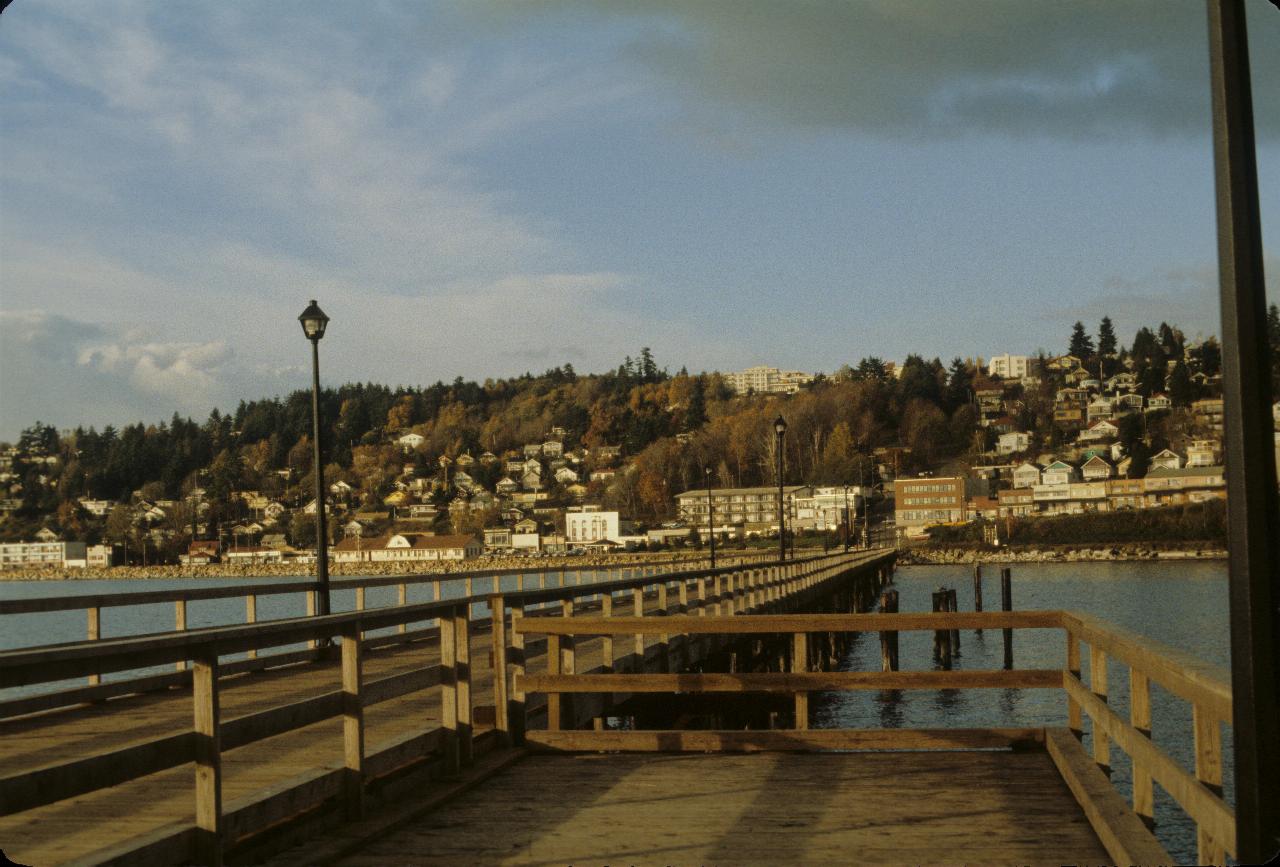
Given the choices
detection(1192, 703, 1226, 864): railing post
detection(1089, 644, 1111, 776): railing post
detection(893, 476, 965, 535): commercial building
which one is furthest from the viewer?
detection(893, 476, 965, 535): commercial building

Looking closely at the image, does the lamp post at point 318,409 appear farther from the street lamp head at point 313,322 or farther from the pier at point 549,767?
the pier at point 549,767

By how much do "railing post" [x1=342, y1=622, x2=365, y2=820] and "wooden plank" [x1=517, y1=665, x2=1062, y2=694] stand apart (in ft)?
9.67

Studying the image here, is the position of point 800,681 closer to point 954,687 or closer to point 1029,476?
point 954,687

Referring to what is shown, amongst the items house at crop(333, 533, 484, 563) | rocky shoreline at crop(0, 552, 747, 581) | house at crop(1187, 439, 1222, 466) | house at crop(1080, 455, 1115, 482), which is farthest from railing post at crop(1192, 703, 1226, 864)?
house at crop(1080, 455, 1115, 482)

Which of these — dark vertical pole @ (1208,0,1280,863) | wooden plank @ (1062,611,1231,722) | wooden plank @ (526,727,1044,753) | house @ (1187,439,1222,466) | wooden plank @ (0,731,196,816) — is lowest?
wooden plank @ (526,727,1044,753)

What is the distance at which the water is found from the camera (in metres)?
24.9

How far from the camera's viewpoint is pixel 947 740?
9.28m

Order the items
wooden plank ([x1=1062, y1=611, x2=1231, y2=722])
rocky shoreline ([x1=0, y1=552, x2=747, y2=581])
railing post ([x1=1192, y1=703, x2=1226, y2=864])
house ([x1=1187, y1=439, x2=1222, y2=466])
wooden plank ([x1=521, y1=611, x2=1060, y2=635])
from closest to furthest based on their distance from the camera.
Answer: wooden plank ([x1=1062, y1=611, x2=1231, y2=722]), railing post ([x1=1192, y1=703, x2=1226, y2=864]), wooden plank ([x1=521, y1=611, x2=1060, y2=635]), rocky shoreline ([x1=0, y1=552, x2=747, y2=581]), house ([x1=1187, y1=439, x2=1222, y2=466])

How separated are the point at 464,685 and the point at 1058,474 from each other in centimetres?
19309

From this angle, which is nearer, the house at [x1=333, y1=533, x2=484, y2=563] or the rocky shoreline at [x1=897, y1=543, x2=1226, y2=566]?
the rocky shoreline at [x1=897, y1=543, x2=1226, y2=566]

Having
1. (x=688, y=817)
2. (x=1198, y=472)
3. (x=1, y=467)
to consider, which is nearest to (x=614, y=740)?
(x=688, y=817)

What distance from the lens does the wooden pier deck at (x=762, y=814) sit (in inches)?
258

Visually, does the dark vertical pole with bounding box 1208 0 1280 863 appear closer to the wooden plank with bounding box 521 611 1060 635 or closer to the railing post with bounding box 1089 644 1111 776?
the railing post with bounding box 1089 644 1111 776

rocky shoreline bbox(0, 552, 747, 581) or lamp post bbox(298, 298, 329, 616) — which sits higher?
lamp post bbox(298, 298, 329, 616)
